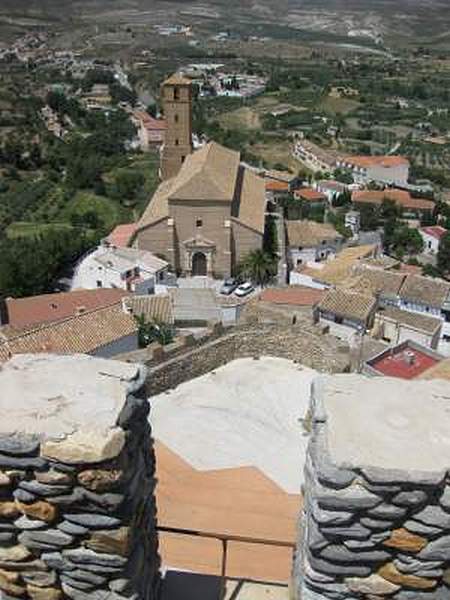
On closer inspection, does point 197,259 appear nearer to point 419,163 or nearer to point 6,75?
point 419,163

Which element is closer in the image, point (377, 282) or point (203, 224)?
point (377, 282)

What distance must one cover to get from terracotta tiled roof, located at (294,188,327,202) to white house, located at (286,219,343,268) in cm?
1334

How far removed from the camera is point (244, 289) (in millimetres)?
29141

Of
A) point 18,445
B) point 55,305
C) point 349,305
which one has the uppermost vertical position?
point 18,445

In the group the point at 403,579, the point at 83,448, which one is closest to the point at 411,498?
the point at 403,579

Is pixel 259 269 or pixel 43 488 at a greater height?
pixel 43 488

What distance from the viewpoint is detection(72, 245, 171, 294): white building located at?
93.0 ft

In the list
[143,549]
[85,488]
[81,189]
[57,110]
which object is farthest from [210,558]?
[57,110]

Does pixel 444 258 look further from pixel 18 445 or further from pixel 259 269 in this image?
pixel 18 445

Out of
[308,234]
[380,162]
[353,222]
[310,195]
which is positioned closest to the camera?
[308,234]

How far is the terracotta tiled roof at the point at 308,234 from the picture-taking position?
113 ft

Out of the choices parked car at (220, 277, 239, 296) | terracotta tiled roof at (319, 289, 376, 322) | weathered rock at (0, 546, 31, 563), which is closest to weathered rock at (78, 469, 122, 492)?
weathered rock at (0, 546, 31, 563)

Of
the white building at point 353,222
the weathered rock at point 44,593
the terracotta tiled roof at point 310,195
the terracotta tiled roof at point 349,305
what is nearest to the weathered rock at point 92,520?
the weathered rock at point 44,593

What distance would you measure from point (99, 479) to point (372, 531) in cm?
171
